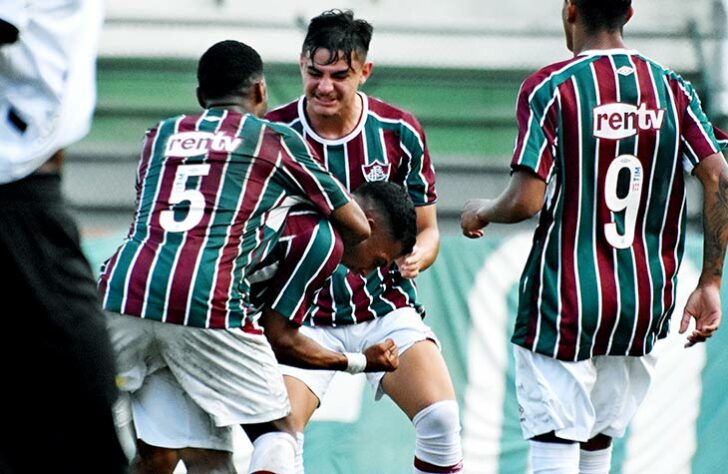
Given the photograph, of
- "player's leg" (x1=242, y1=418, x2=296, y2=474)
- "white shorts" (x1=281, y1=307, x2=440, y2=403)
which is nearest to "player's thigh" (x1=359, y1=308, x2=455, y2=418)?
"white shorts" (x1=281, y1=307, x2=440, y2=403)

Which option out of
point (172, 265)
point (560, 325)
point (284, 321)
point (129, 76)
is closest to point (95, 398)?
point (172, 265)

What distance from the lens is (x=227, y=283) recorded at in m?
4.15

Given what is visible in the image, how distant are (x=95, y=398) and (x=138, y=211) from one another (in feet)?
5.69

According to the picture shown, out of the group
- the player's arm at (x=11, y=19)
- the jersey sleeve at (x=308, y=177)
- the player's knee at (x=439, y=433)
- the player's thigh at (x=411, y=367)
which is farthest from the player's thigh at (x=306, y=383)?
the player's arm at (x=11, y=19)

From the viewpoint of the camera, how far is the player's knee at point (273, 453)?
4.42m

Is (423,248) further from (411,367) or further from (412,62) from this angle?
(412,62)

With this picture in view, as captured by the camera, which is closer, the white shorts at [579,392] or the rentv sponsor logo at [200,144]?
the rentv sponsor logo at [200,144]

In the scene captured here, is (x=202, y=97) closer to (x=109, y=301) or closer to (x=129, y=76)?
(x=109, y=301)

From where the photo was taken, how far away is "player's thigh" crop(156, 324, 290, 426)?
4.17 meters

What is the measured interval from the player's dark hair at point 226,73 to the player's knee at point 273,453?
1.11 m

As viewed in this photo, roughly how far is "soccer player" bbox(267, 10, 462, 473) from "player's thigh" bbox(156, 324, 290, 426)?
841 millimetres

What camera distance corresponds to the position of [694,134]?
4.74 meters

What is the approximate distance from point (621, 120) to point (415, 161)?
100 cm

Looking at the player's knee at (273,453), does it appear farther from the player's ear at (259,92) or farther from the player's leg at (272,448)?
A: the player's ear at (259,92)
